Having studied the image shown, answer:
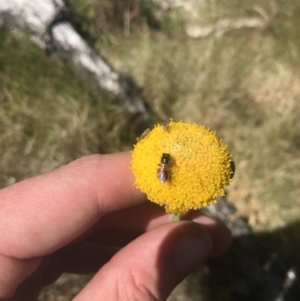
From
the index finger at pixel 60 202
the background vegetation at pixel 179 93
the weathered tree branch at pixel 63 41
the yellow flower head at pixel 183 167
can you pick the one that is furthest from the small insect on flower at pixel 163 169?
the weathered tree branch at pixel 63 41

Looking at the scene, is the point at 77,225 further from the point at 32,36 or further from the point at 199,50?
the point at 199,50

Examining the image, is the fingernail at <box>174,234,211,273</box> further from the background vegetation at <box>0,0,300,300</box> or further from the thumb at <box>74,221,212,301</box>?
the background vegetation at <box>0,0,300,300</box>

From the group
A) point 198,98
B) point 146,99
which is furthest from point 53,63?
point 198,98

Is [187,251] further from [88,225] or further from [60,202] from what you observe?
[60,202]

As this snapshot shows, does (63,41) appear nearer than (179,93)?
Yes

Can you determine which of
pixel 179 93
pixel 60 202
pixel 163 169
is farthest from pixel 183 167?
pixel 179 93

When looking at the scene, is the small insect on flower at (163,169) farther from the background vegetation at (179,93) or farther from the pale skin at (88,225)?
the background vegetation at (179,93)

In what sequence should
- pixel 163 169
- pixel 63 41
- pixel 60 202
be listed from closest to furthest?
pixel 163 169
pixel 60 202
pixel 63 41
